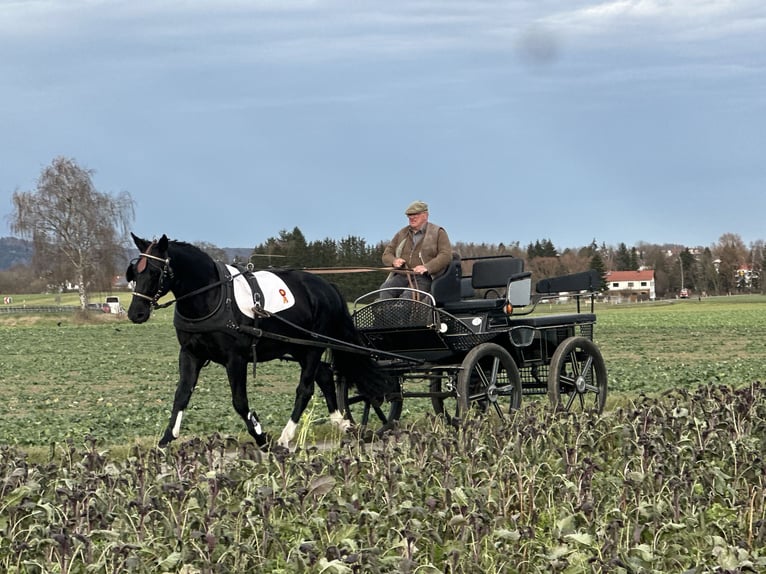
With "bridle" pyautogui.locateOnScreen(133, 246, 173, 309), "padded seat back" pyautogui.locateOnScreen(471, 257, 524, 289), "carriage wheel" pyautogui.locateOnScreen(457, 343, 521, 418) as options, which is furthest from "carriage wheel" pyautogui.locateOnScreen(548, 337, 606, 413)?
"bridle" pyautogui.locateOnScreen(133, 246, 173, 309)

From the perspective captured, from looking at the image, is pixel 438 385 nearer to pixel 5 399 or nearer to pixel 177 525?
pixel 177 525

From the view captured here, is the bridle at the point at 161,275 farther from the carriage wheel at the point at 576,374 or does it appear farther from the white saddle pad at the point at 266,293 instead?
the carriage wheel at the point at 576,374

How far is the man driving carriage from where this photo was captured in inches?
415

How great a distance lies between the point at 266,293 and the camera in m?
9.78

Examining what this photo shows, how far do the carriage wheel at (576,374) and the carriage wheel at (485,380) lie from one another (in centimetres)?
45

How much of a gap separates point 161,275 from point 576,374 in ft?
15.3

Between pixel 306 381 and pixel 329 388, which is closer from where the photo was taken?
pixel 306 381

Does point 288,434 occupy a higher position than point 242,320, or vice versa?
point 242,320

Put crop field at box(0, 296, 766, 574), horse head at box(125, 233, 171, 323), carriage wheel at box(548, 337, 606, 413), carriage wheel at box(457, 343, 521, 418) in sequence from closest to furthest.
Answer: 1. crop field at box(0, 296, 766, 574)
2. horse head at box(125, 233, 171, 323)
3. carriage wheel at box(457, 343, 521, 418)
4. carriage wheel at box(548, 337, 606, 413)

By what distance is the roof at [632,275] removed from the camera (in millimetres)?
162375

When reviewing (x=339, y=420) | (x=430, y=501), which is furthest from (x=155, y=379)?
(x=430, y=501)

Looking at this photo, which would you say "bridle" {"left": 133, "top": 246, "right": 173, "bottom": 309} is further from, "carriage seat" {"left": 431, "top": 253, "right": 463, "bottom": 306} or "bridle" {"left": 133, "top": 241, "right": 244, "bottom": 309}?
"carriage seat" {"left": 431, "top": 253, "right": 463, "bottom": 306}

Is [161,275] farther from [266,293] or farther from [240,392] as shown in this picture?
[240,392]

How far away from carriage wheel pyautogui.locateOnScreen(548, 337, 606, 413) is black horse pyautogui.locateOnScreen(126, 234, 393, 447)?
1699 mm
